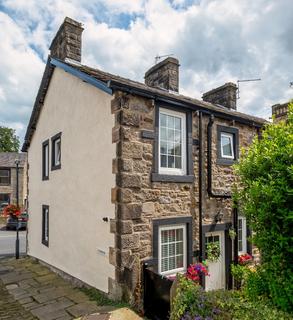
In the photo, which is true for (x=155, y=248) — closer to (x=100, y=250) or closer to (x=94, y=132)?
(x=100, y=250)

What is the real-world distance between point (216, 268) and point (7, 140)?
5070 cm

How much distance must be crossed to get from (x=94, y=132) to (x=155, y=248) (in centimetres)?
361

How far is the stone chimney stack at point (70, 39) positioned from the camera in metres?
9.87

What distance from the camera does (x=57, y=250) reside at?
9.89 m

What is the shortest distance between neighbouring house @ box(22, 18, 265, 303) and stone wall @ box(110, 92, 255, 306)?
24mm

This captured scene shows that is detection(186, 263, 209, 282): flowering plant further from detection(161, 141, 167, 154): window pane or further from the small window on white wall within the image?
detection(161, 141, 167, 154): window pane

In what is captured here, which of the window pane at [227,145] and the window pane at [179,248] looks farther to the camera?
the window pane at [227,145]

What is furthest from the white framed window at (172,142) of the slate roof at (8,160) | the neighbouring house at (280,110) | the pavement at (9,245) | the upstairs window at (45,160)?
the slate roof at (8,160)

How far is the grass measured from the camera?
6.40 metres

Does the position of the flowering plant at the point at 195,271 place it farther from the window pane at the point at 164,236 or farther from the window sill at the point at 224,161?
the window sill at the point at 224,161

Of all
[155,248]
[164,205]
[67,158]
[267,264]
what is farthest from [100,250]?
[267,264]

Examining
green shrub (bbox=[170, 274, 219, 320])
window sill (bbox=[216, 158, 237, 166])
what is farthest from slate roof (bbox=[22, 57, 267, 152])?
green shrub (bbox=[170, 274, 219, 320])

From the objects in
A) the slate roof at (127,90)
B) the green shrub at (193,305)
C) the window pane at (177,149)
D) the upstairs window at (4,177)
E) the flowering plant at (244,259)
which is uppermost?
the slate roof at (127,90)

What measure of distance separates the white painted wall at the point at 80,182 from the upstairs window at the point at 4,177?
24.2 metres
